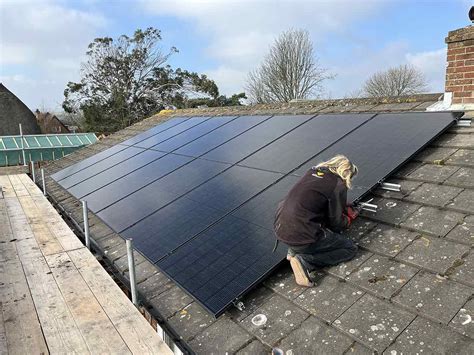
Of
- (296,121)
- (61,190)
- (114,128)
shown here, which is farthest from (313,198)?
(114,128)

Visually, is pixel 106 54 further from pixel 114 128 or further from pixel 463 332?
pixel 463 332

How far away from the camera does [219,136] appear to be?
6059 mm

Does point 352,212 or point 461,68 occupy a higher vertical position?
point 461,68

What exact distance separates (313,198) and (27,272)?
134 inches

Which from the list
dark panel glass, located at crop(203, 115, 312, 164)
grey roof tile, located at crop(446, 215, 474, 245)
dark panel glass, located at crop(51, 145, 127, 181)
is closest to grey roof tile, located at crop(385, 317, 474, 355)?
grey roof tile, located at crop(446, 215, 474, 245)

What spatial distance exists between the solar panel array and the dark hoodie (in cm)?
27

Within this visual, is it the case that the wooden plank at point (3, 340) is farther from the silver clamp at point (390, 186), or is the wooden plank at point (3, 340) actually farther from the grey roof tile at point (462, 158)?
the grey roof tile at point (462, 158)

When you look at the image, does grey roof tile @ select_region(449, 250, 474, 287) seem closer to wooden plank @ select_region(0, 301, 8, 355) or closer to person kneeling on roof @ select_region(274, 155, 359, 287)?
person kneeling on roof @ select_region(274, 155, 359, 287)

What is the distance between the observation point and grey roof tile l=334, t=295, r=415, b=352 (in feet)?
6.20

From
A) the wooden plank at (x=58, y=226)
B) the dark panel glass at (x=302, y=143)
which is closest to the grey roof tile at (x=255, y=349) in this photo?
the dark panel glass at (x=302, y=143)

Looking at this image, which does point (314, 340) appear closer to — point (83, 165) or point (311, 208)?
point (311, 208)

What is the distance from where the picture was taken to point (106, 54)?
35438 mm

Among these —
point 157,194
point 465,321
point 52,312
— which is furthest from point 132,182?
point 465,321

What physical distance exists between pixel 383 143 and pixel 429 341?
7.97 ft
